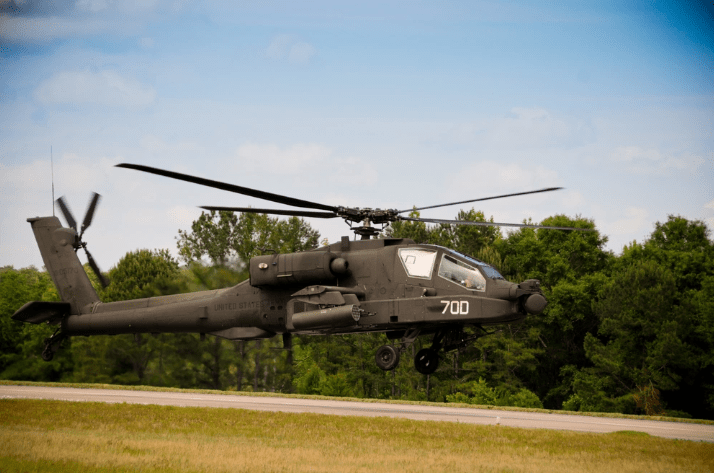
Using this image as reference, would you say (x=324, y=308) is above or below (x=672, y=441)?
above

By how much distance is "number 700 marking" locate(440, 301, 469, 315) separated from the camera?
1775cm

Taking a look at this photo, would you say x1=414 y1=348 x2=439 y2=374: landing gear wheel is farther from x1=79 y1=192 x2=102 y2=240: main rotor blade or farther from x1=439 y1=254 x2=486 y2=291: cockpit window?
x1=79 y1=192 x2=102 y2=240: main rotor blade

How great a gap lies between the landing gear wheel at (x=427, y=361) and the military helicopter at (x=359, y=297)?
0.09 feet

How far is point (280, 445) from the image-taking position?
15.7m

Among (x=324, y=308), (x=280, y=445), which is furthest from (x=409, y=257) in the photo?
(x=280, y=445)

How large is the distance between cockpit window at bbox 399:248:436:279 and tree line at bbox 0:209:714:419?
16.9m

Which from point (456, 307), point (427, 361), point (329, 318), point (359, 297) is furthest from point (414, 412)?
point (456, 307)

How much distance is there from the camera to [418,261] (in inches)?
739

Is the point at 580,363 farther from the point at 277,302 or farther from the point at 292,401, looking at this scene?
the point at 277,302

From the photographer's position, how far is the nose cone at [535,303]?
17156 millimetres

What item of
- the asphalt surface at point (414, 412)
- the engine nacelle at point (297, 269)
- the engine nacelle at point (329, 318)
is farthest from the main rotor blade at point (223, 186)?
the asphalt surface at point (414, 412)

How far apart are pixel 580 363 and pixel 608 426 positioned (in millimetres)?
31552

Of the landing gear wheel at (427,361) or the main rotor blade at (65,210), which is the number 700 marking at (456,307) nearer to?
the landing gear wheel at (427,361)

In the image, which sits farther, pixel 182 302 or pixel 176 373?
pixel 176 373
